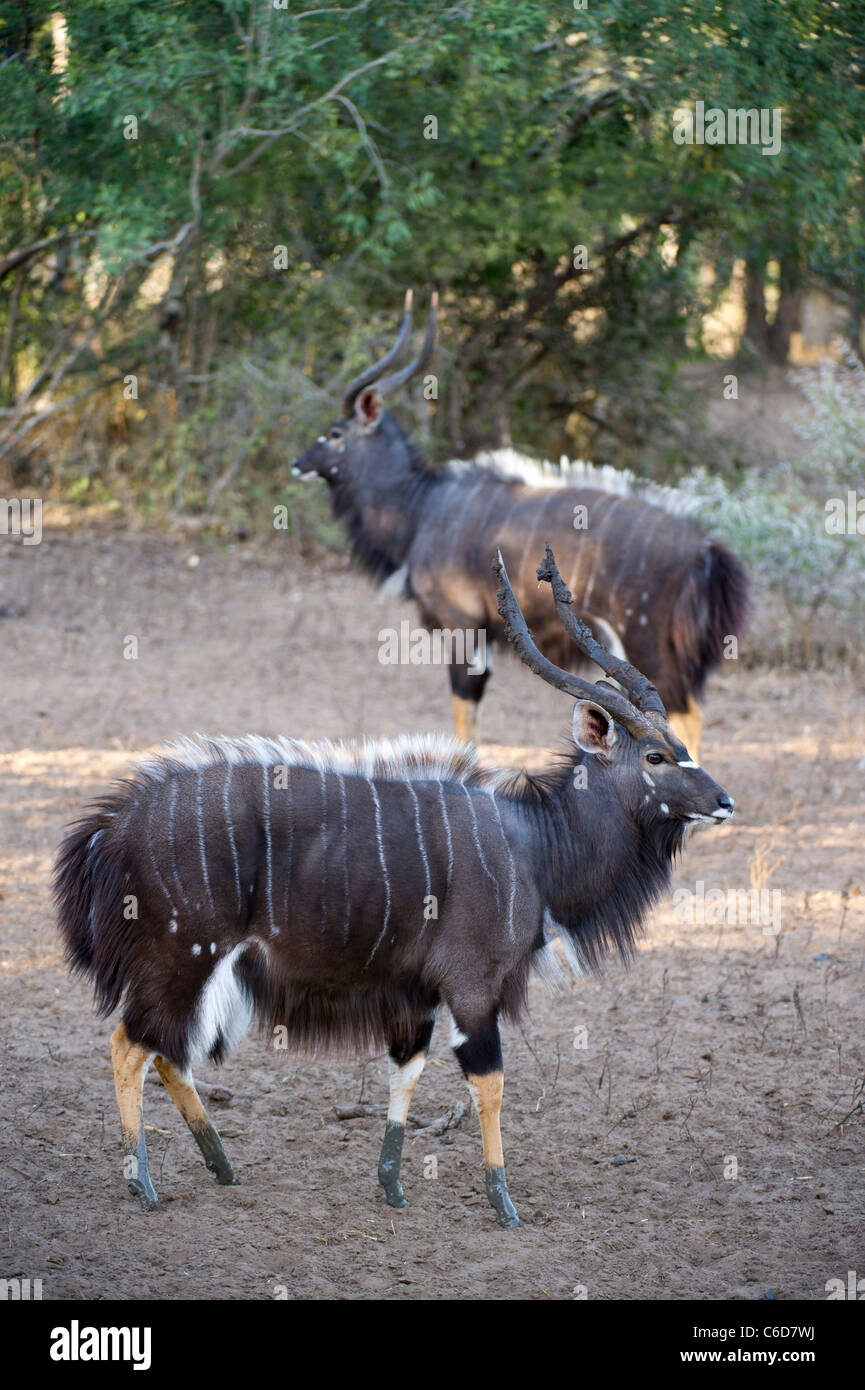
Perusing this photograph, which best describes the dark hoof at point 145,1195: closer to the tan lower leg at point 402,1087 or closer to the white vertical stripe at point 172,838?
the tan lower leg at point 402,1087

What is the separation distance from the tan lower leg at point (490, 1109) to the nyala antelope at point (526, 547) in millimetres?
3242

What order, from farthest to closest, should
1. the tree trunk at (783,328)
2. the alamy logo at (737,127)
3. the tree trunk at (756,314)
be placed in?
1. the tree trunk at (783,328)
2. the tree trunk at (756,314)
3. the alamy logo at (737,127)

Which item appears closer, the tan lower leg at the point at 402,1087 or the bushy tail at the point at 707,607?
the tan lower leg at the point at 402,1087

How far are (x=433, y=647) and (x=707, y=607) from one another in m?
2.63

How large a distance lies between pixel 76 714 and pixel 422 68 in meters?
5.19

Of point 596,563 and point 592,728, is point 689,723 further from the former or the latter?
point 592,728

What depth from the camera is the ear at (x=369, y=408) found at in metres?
7.86

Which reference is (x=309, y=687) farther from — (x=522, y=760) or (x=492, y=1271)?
(x=492, y=1271)

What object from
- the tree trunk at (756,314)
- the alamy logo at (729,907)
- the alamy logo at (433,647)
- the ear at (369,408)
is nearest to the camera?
the alamy logo at (729,907)

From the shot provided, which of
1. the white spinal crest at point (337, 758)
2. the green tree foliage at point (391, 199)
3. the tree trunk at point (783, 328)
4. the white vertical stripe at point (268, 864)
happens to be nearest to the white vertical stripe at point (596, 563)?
the white spinal crest at point (337, 758)

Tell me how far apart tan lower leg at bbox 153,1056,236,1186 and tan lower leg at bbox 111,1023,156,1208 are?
0.08 meters

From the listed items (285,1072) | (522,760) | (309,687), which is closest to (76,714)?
(309,687)

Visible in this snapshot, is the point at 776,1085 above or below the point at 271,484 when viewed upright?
below

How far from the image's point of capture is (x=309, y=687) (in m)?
9.09
